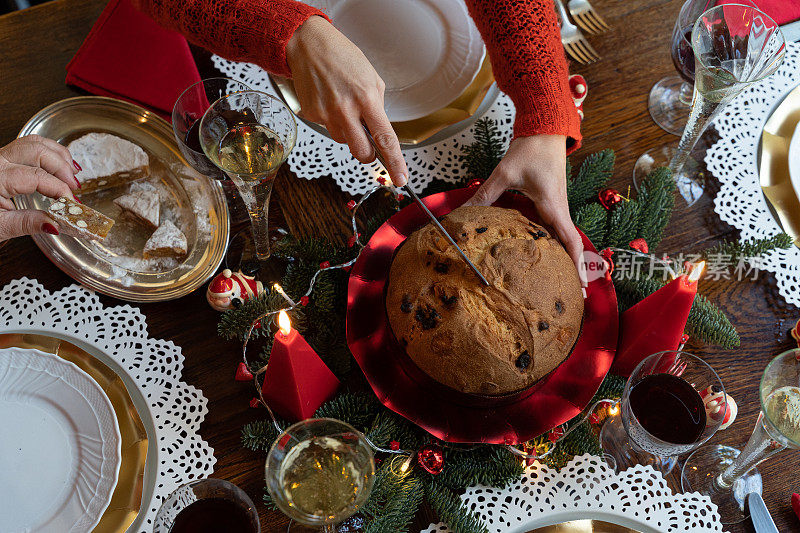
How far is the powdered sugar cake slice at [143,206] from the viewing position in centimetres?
128

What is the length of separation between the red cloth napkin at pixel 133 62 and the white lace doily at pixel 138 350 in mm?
472

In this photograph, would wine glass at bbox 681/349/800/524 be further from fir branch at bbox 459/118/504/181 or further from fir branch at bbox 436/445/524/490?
fir branch at bbox 459/118/504/181

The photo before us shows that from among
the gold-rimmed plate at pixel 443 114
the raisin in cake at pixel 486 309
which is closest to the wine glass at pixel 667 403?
the raisin in cake at pixel 486 309

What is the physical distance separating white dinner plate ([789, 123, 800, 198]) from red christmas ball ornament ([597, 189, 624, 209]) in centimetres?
40

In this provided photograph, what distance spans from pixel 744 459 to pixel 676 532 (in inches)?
7.3

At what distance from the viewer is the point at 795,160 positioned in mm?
1430

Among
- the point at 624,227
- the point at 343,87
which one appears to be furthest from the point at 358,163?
the point at 624,227

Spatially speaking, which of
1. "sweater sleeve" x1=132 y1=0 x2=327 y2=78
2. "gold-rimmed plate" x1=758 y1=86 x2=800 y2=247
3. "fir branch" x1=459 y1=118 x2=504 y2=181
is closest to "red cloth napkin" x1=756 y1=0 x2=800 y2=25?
"gold-rimmed plate" x1=758 y1=86 x2=800 y2=247

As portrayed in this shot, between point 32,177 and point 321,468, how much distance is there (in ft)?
2.65

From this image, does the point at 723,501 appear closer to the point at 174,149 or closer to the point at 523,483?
the point at 523,483

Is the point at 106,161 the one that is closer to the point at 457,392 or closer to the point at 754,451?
the point at 457,392

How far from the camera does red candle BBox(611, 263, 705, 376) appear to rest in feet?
3.70

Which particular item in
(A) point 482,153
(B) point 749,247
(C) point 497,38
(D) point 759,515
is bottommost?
(D) point 759,515

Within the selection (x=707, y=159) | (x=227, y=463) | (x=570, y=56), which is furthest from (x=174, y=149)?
(x=707, y=159)
